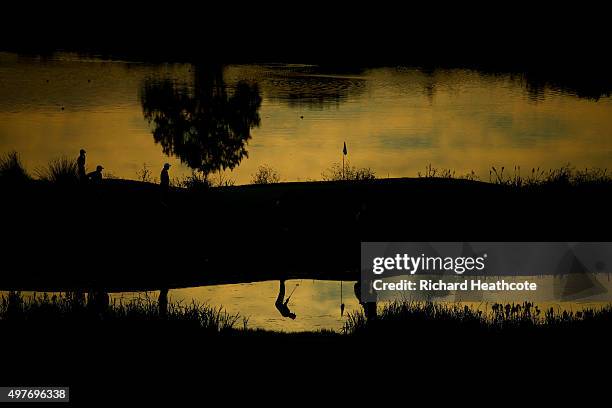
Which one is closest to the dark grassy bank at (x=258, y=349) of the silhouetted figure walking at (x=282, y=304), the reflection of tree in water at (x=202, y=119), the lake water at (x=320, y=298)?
the lake water at (x=320, y=298)

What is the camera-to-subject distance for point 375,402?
1327 cm

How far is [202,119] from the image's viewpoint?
60781 mm

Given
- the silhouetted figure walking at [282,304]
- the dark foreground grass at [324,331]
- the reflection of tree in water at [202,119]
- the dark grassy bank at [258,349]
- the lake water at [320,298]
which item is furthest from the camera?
the reflection of tree in water at [202,119]

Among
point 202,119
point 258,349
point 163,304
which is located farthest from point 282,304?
point 202,119

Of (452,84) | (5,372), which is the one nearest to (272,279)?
(5,372)

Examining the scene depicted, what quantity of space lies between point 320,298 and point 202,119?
41438 mm

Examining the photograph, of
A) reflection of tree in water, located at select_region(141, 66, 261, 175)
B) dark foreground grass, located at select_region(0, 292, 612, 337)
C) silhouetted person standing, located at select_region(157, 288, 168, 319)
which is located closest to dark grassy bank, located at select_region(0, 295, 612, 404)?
dark foreground grass, located at select_region(0, 292, 612, 337)

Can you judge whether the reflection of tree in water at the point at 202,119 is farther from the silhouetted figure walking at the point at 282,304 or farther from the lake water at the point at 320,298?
the silhouetted figure walking at the point at 282,304

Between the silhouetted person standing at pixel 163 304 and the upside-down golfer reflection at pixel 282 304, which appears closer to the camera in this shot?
the silhouetted person standing at pixel 163 304

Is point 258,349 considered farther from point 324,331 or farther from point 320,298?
point 320,298

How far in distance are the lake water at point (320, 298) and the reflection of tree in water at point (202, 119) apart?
29175mm

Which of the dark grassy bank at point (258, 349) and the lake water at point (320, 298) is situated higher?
the dark grassy bank at point (258, 349)

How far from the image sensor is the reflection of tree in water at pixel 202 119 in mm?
52906

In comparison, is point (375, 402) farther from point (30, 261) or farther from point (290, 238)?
point (30, 261)
